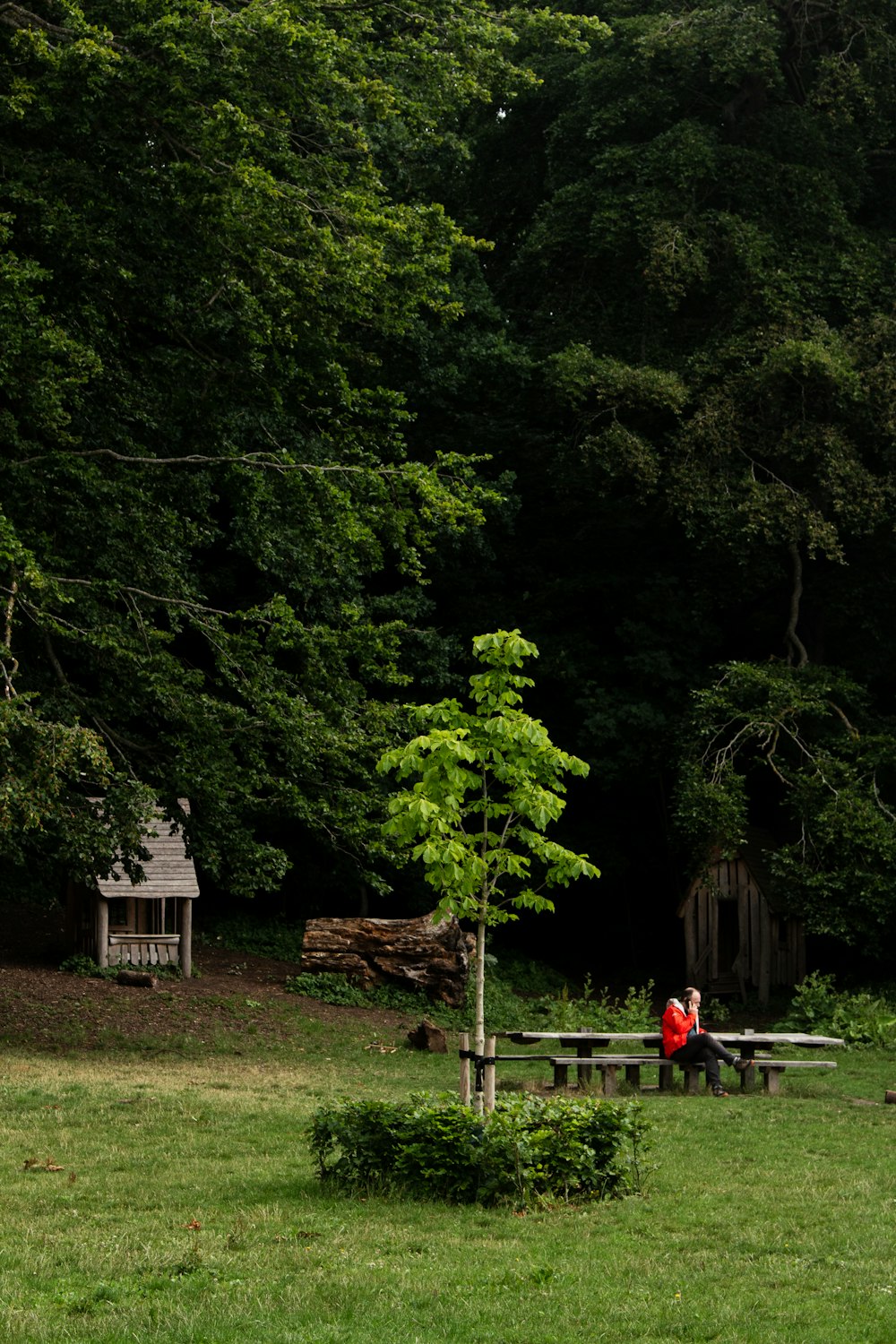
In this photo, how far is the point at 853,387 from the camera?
80.8ft

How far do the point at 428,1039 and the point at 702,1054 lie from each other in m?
5.13

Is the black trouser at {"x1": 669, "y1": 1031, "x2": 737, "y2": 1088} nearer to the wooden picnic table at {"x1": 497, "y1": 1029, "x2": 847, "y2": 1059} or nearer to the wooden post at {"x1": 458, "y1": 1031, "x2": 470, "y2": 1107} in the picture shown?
the wooden picnic table at {"x1": 497, "y1": 1029, "x2": 847, "y2": 1059}

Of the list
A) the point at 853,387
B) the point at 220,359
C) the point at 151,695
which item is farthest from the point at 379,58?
the point at 853,387

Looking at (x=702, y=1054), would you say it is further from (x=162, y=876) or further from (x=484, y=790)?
(x=162, y=876)

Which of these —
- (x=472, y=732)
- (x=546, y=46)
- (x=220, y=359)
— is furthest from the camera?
(x=546, y=46)

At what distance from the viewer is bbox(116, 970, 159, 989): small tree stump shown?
2203cm

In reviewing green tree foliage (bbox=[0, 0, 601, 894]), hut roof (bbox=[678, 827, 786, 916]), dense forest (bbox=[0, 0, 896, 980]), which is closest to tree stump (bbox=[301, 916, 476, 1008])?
dense forest (bbox=[0, 0, 896, 980])

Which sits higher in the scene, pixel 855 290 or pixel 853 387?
pixel 855 290

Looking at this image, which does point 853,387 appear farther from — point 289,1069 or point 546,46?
point 289,1069

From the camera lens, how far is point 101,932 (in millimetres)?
23281

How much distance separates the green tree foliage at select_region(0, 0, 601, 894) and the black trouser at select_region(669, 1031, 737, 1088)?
4718mm

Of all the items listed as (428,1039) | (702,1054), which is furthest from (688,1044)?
Result: (428,1039)

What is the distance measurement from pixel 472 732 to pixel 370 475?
8.44 m

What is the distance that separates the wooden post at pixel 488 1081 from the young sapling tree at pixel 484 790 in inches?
7.1
